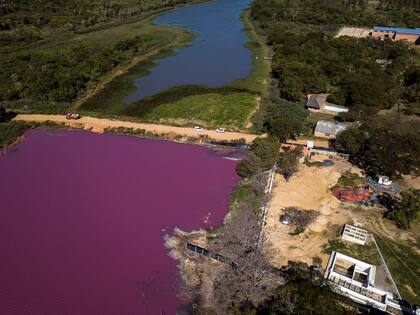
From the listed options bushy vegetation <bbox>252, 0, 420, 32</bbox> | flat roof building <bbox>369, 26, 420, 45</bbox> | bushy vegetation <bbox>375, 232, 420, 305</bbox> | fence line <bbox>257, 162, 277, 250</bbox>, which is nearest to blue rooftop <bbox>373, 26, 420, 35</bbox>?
flat roof building <bbox>369, 26, 420, 45</bbox>

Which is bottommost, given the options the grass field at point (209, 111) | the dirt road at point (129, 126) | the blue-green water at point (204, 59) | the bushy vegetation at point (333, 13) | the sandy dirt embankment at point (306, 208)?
the sandy dirt embankment at point (306, 208)

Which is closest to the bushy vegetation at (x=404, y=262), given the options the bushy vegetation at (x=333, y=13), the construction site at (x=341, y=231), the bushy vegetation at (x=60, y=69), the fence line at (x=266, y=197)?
the construction site at (x=341, y=231)

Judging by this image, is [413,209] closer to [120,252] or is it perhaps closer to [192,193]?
[192,193]

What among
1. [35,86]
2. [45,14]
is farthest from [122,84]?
[45,14]

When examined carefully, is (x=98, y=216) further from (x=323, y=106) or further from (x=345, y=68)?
(x=345, y=68)

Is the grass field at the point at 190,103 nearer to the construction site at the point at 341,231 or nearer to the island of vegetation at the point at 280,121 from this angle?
the island of vegetation at the point at 280,121

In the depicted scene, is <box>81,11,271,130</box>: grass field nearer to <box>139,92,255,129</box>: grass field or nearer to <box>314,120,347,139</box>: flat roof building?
<box>139,92,255,129</box>: grass field
